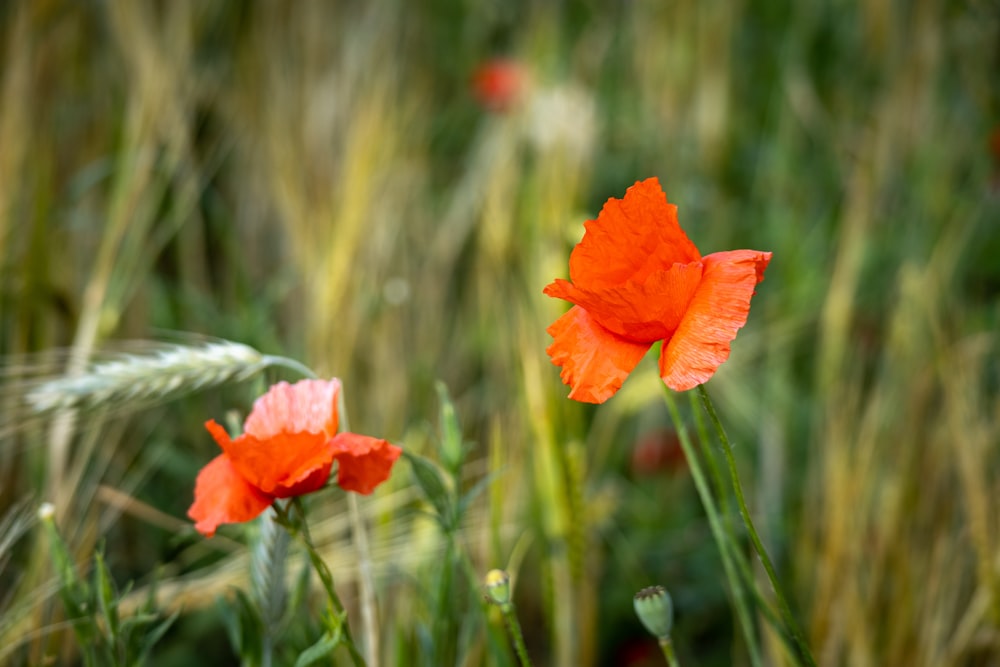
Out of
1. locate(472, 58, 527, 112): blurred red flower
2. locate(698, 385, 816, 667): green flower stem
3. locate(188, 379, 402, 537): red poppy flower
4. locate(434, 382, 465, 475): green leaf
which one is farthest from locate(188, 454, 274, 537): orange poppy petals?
locate(472, 58, 527, 112): blurred red flower

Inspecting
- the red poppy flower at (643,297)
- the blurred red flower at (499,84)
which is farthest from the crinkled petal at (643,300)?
the blurred red flower at (499,84)

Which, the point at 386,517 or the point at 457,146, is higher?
the point at 457,146

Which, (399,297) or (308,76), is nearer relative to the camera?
(399,297)

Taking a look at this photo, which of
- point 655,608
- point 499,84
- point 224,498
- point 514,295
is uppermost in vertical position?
point 499,84

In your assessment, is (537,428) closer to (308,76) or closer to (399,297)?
(399,297)

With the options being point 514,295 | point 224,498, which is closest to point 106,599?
point 224,498

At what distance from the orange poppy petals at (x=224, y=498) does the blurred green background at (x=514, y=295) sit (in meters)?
0.14

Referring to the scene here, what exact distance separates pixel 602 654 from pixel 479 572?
243mm

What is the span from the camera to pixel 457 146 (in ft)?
6.15

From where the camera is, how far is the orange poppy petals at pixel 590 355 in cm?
44

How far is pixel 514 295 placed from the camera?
92 cm

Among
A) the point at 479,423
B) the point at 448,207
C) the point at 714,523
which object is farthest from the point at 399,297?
the point at 714,523

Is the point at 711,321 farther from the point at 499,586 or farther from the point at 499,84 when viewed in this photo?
the point at 499,84

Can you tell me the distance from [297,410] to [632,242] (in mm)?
197
